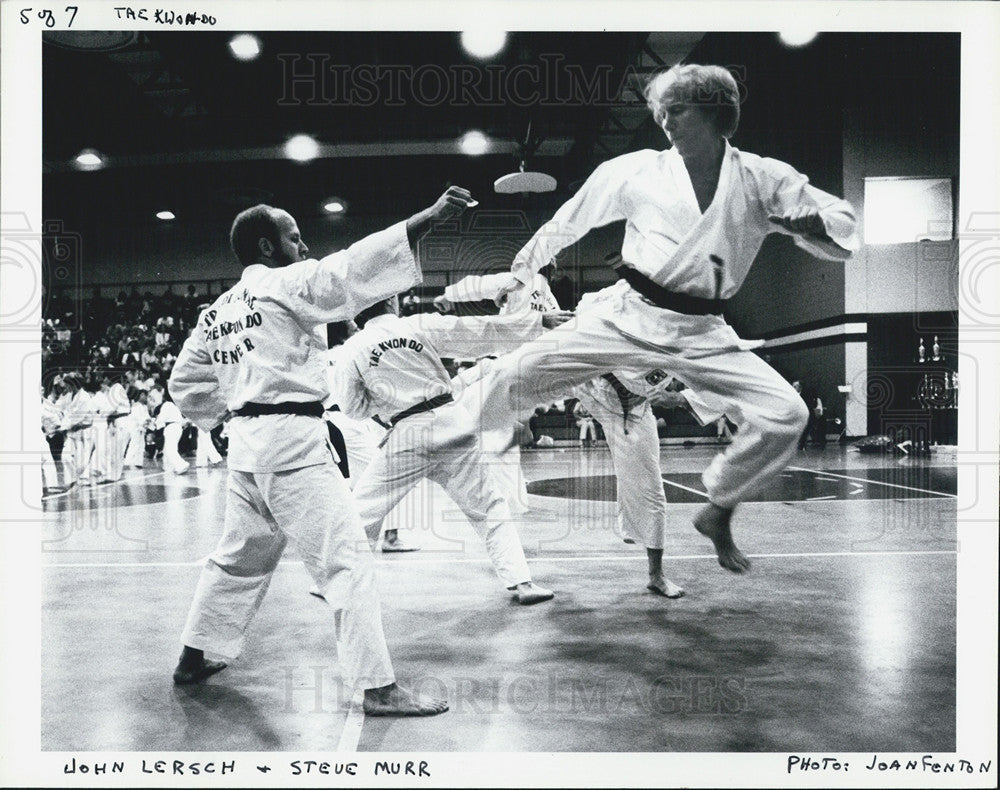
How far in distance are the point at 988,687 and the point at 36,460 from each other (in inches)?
130

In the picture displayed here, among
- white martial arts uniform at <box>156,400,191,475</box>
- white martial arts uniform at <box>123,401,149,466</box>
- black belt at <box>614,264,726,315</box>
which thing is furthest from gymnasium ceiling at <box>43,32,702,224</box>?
white martial arts uniform at <box>156,400,191,475</box>

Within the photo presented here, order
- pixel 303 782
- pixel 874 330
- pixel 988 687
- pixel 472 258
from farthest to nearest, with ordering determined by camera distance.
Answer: pixel 874 330, pixel 472 258, pixel 988 687, pixel 303 782

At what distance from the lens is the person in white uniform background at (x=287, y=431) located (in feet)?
7.08

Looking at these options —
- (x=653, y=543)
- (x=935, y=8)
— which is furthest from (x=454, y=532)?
(x=935, y=8)

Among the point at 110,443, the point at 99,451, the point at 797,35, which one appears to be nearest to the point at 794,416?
the point at 797,35

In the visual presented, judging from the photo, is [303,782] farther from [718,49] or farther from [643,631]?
[718,49]

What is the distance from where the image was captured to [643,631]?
282cm

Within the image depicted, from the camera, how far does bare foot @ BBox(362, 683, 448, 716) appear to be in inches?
88.1

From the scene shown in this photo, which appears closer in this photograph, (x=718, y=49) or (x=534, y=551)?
(x=718, y=49)

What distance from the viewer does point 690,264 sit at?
2301 millimetres

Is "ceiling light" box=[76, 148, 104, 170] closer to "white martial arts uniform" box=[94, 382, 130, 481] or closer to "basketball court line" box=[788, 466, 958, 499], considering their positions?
"white martial arts uniform" box=[94, 382, 130, 481]

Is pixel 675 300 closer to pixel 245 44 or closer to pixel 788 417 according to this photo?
pixel 788 417

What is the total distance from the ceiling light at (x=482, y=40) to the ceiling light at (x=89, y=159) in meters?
1.40

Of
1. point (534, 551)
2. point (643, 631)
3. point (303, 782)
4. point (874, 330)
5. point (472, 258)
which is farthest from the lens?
point (534, 551)
